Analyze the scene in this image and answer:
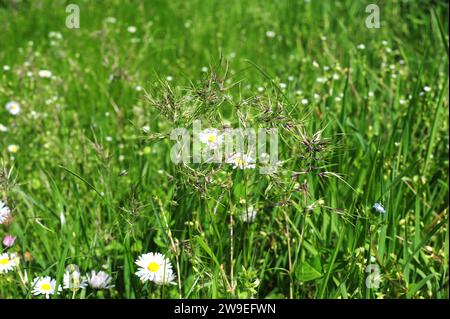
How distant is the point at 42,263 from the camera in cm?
186

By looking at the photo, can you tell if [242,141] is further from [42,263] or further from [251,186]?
[42,263]

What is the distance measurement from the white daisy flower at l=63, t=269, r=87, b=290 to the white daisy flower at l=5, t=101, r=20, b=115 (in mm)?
1178

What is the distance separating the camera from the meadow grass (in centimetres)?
159

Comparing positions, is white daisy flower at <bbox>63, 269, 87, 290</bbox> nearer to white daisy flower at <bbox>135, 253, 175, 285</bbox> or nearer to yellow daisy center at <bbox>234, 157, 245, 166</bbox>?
white daisy flower at <bbox>135, 253, 175, 285</bbox>

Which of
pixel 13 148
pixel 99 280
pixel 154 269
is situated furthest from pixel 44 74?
pixel 154 269

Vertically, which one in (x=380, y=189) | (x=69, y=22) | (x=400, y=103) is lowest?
(x=380, y=189)

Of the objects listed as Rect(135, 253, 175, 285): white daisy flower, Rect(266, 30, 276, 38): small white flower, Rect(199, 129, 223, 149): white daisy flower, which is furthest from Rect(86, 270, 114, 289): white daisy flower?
Rect(266, 30, 276, 38): small white flower

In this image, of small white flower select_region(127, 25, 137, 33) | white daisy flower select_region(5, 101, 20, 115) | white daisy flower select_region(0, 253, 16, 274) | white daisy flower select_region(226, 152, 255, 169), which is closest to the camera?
white daisy flower select_region(226, 152, 255, 169)

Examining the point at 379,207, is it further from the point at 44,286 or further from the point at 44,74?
the point at 44,74

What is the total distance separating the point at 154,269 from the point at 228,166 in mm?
312
